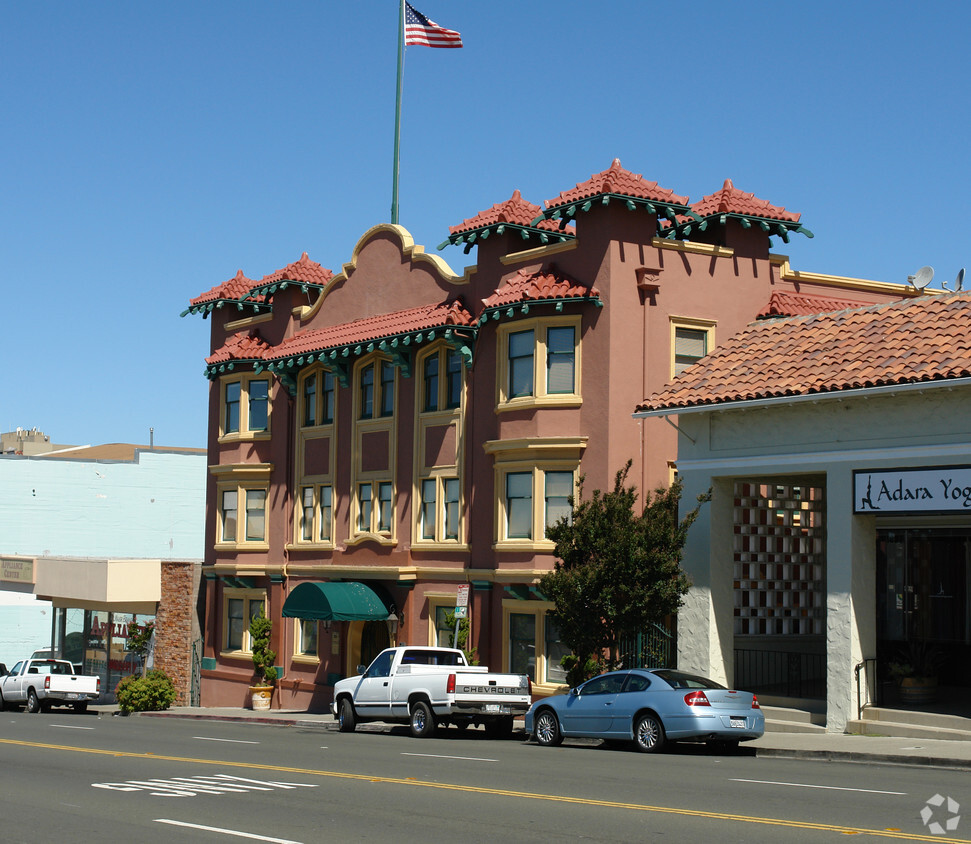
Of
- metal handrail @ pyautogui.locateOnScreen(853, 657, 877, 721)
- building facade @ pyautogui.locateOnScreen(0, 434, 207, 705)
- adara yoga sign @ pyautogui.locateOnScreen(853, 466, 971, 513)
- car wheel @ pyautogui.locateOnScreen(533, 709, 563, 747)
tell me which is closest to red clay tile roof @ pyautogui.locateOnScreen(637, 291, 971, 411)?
adara yoga sign @ pyautogui.locateOnScreen(853, 466, 971, 513)

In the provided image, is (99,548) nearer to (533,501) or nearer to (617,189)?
(533,501)

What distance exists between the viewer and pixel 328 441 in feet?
118

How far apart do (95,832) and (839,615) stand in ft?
46.9

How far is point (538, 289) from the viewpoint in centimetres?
Answer: 2806

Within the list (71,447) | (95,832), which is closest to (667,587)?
(95,832)

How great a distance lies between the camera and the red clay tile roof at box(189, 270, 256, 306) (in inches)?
1576

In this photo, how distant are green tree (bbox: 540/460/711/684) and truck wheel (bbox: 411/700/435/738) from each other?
9.82 feet

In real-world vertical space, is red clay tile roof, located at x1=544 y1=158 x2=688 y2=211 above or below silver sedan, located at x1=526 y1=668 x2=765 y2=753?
above

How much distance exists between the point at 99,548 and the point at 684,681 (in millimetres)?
49831

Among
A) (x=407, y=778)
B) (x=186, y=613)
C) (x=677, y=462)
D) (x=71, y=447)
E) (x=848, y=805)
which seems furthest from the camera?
(x=71, y=447)

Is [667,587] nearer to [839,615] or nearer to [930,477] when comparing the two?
[839,615]

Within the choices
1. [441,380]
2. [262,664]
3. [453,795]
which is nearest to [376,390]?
[441,380]

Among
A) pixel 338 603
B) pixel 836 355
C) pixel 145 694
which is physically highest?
pixel 836 355

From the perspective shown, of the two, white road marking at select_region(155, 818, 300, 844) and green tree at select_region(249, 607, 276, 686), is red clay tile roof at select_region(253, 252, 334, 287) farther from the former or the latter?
white road marking at select_region(155, 818, 300, 844)
